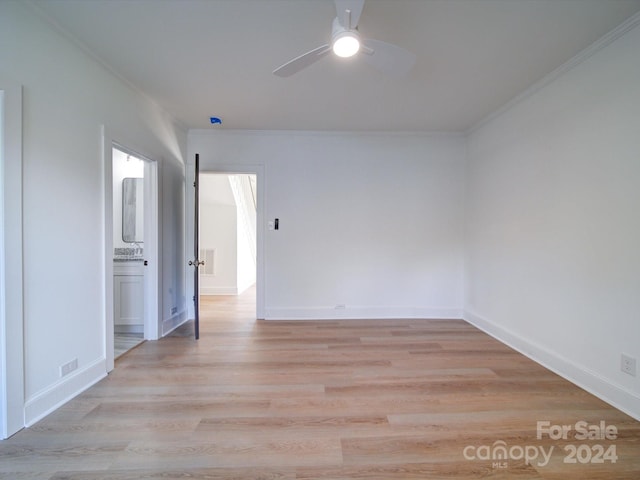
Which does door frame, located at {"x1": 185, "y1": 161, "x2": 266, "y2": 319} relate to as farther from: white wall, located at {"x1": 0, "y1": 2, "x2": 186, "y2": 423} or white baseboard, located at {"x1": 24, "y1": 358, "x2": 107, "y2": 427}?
white baseboard, located at {"x1": 24, "y1": 358, "x2": 107, "y2": 427}

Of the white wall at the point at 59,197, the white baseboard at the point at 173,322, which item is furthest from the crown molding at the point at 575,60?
the white baseboard at the point at 173,322

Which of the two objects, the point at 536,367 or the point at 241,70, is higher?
the point at 241,70

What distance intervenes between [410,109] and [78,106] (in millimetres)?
3008

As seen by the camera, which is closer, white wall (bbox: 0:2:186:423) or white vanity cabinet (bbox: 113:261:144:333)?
white wall (bbox: 0:2:186:423)

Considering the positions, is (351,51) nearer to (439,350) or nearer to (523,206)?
(523,206)

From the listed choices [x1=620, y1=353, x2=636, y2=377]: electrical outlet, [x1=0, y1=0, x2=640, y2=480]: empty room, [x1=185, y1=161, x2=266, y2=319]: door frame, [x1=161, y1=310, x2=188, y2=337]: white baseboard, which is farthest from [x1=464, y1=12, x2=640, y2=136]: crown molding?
[x1=161, y1=310, x2=188, y2=337]: white baseboard

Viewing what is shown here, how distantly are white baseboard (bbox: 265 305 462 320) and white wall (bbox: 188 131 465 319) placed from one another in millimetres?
14

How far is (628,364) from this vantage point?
6.15 feet

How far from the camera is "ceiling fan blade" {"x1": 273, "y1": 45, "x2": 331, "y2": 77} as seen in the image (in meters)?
1.65

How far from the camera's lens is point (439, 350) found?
286cm

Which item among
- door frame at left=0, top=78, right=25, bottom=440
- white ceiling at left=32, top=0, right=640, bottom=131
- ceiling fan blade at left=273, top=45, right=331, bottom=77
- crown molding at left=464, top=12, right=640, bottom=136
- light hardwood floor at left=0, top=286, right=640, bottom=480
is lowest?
light hardwood floor at left=0, top=286, right=640, bottom=480

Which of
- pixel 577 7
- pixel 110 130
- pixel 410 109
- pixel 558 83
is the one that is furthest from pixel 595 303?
pixel 110 130

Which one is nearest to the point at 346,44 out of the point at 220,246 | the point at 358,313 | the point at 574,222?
the point at 574,222

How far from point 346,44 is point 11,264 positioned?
227cm
